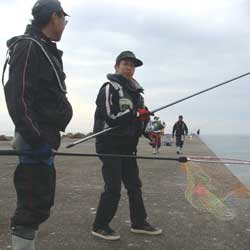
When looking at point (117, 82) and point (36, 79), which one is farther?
point (117, 82)

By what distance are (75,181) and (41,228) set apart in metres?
4.06

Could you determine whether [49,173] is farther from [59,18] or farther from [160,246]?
[160,246]

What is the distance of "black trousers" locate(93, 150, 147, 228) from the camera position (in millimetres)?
5363

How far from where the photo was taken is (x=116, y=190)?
211 inches

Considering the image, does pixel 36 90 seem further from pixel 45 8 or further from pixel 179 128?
pixel 179 128

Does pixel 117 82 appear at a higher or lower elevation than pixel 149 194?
higher

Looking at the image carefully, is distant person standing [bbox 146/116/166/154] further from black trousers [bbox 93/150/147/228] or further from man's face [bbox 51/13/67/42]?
man's face [bbox 51/13/67/42]

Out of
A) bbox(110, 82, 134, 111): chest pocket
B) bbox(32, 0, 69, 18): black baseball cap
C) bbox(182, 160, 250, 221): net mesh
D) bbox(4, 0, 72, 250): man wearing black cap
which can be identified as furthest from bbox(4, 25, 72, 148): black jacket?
bbox(182, 160, 250, 221): net mesh

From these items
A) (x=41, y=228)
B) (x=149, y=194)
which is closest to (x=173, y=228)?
(x=41, y=228)

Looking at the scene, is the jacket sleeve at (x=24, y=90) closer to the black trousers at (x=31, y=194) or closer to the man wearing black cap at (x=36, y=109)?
the man wearing black cap at (x=36, y=109)

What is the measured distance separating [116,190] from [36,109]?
198 cm

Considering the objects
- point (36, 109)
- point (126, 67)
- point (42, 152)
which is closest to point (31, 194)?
point (42, 152)

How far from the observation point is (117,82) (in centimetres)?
546

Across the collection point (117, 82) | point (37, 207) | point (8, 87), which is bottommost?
point (37, 207)
